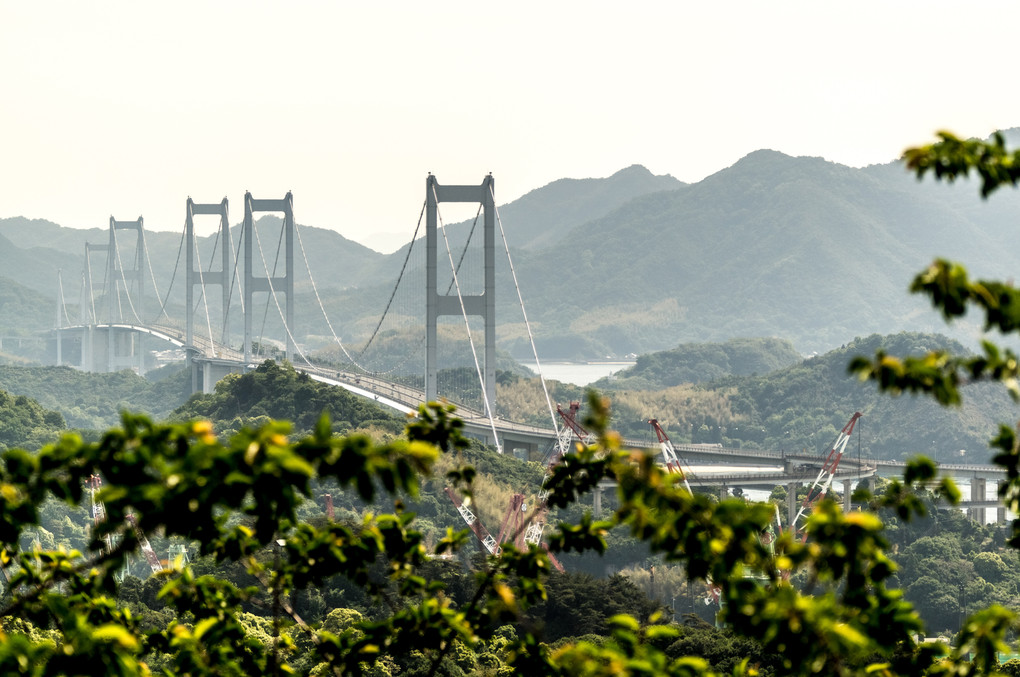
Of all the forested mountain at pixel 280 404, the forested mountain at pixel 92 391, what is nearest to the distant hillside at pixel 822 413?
the forested mountain at pixel 92 391

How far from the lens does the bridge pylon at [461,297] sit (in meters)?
64.9

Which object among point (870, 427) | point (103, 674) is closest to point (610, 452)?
point (103, 674)

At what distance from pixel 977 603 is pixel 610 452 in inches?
2073

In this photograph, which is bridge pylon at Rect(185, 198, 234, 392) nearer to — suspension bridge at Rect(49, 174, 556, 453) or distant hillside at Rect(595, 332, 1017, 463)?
suspension bridge at Rect(49, 174, 556, 453)

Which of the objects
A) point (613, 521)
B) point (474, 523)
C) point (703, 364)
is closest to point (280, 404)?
point (474, 523)

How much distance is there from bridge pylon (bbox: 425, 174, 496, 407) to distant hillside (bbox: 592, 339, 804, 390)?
313 ft

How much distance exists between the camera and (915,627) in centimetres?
601

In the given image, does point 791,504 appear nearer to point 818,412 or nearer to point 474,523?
point 474,523

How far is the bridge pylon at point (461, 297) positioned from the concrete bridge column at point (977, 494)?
101 ft

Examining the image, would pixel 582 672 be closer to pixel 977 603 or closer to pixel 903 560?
pixel 977 603

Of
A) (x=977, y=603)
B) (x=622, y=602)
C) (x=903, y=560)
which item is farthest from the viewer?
(x=903, y=560)

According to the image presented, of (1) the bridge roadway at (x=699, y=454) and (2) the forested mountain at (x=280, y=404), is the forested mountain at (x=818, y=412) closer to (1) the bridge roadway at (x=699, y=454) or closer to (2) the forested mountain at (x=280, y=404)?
(1) the bridge roadway at (x=699, y=454)

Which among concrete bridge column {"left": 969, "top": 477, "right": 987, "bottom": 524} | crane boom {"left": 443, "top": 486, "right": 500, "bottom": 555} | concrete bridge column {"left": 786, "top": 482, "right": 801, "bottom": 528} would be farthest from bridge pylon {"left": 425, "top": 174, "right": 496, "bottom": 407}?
concrete bridge column {"left": 969, "top": 477, "right": 987, "bottom": 524}

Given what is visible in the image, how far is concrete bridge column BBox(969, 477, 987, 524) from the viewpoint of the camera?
76.2 metres
